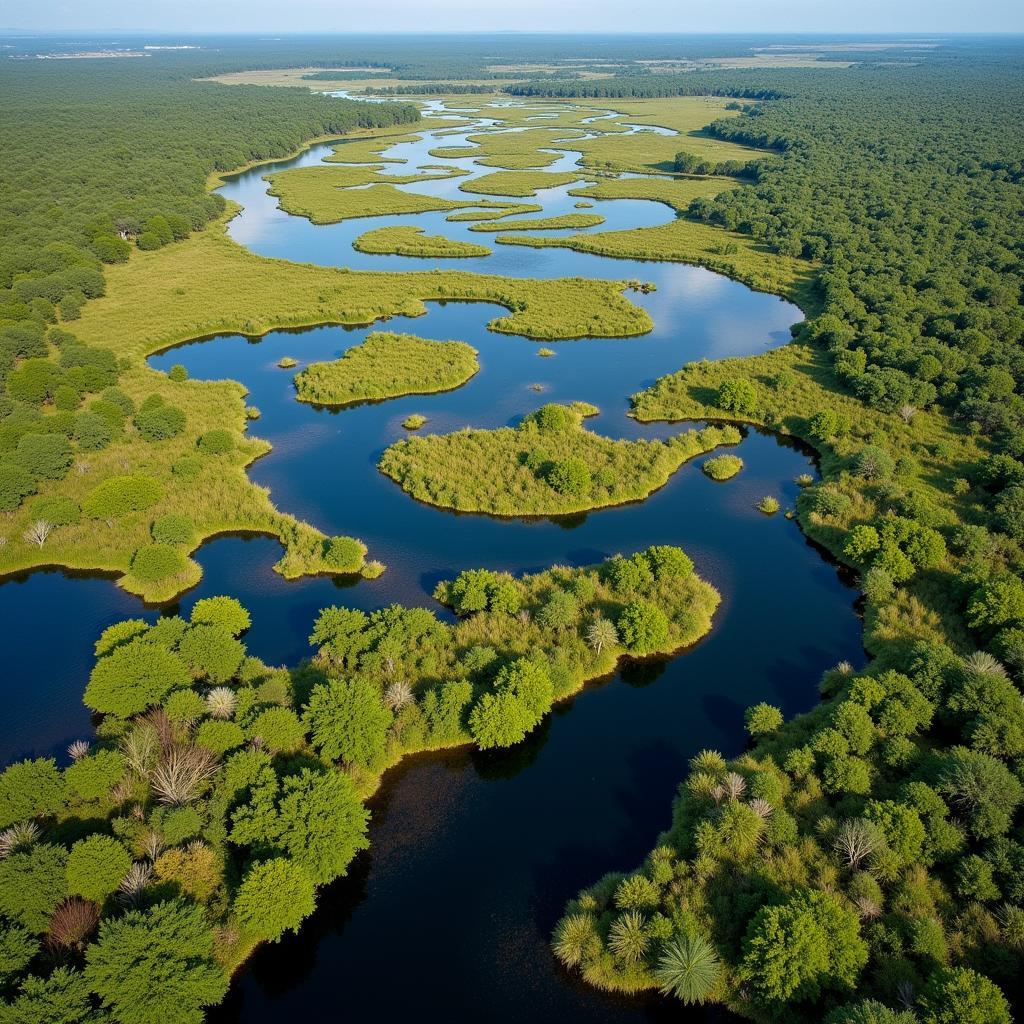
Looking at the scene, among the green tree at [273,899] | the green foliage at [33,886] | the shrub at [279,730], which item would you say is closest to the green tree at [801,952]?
the green tree at [273,899]

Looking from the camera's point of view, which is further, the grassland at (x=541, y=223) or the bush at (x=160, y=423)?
the grassland at (x=541, y=223)

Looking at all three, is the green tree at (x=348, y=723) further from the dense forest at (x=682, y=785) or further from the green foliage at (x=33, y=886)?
the green foliage at (x=33, y=886)

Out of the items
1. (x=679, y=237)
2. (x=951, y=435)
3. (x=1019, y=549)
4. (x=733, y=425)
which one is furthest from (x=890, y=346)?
(x=679, y=237)

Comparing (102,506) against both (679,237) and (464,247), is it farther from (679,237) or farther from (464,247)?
(679,237)

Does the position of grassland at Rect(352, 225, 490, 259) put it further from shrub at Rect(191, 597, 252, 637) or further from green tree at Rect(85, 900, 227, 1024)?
green tree at Rect(85, 900, 227, 1024)

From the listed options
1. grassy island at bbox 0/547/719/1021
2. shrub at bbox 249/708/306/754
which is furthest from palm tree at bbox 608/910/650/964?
shrub at bbox 249/708/306/754

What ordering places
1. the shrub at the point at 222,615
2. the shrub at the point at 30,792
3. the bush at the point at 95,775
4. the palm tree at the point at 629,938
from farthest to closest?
1. the shrub at the point at 222,615
2. the bush at the point at 95,775
3. the shrub at the point at 30,792
4. the palm tree at the point at 629,938

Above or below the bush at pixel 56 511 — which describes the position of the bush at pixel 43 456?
above
